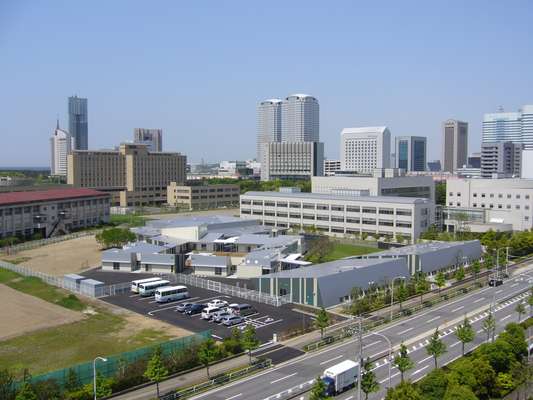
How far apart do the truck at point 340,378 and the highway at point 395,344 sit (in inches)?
16.5

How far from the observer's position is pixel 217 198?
4520 inches

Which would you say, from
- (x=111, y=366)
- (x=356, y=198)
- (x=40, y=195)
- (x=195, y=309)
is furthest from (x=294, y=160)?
(x=111, y=366)

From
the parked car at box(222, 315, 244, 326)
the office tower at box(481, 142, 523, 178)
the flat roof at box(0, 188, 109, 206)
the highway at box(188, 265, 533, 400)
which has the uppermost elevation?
the office tower at box(481, 142, 523, 178)

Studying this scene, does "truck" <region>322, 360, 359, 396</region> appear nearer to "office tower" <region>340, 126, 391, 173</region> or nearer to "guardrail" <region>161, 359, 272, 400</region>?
"guardrail" <region>161, 359, 272, 400</region>

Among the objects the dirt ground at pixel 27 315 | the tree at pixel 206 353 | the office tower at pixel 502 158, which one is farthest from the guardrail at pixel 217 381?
the office tower at pixel 502 158

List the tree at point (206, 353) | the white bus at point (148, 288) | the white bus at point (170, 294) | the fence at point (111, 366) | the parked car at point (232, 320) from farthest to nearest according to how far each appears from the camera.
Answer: the white bus at point (148, 288) → the white bus at point (170, 294) → the parked car at point (232, 320) → the tree at point (206, 353) → the fence at point (111, 366)

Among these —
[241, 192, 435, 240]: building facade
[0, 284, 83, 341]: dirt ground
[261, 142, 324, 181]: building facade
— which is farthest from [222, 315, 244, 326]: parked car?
[261, 142, 324, 181]: building facade

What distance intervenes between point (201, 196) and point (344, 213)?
4808 centimetres

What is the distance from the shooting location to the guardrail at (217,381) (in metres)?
21.8

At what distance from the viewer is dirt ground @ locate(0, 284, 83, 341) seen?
3088 centimetres

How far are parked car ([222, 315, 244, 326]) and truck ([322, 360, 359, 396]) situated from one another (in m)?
9.88

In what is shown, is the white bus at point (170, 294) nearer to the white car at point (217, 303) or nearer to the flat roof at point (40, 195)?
the white car at point (217, 303)

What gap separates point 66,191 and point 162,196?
46.6 metres

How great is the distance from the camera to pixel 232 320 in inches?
1253
